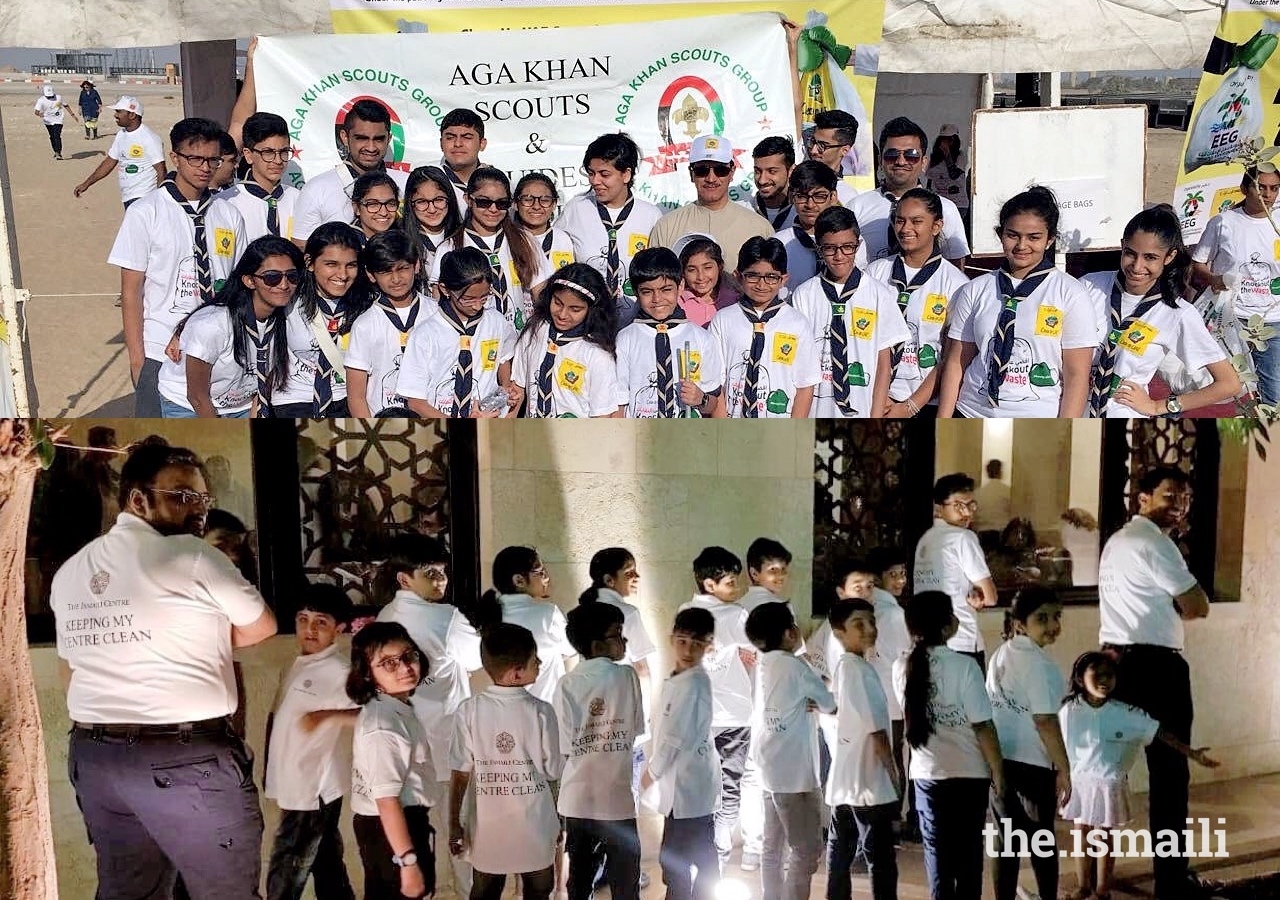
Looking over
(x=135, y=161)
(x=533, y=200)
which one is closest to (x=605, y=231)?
(x=533, y=200)

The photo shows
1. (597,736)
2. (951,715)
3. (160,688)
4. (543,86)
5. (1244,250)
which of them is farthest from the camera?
(1244,250)

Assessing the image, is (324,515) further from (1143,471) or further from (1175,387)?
(1175,387)

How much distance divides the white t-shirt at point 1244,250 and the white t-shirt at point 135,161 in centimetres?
328

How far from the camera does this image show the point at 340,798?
10.1ft

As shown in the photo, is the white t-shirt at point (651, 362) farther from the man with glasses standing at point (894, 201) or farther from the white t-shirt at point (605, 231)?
the man with glasses standing at point (894, 201)

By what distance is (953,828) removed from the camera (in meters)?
3.22

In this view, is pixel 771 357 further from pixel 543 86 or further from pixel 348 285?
pixel 348 285

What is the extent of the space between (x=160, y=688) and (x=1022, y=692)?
232 centimetres

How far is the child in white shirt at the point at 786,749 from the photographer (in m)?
3.15

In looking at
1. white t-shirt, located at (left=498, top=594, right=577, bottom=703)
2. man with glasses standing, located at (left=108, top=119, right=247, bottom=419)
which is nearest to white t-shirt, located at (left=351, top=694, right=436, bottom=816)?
white t-shirt, located at (left=498, top=594, right=577, bottom=703)

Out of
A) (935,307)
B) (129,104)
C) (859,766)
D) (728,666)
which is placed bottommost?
(859,766)

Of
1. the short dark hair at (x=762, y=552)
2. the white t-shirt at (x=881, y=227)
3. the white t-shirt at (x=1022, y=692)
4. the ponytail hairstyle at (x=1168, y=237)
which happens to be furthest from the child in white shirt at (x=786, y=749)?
the ponytail hairstyle at (x=1168, y=237)

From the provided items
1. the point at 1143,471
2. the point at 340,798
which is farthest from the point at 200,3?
the point at 1143,471

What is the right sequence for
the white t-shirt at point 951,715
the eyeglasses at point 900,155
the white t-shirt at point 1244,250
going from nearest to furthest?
the white t-shirt at point 951,715 < the eyeglasses at point 900,155 < the white t-shirt at point 1244,250
